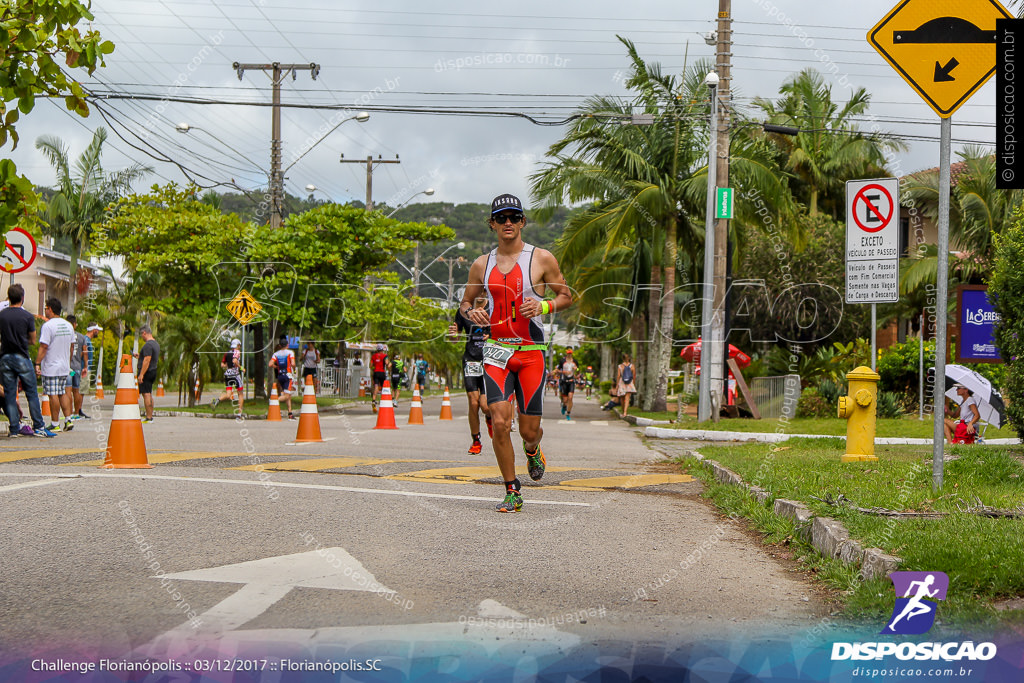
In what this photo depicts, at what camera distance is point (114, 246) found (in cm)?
2791

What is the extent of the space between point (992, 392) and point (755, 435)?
11.3ft

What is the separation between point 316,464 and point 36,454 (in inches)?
120

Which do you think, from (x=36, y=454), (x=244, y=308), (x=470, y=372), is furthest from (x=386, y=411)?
(x=244, y=308)

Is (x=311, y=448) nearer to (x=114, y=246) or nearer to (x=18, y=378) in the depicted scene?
(x=18, y=378)

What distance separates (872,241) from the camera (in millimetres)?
11203

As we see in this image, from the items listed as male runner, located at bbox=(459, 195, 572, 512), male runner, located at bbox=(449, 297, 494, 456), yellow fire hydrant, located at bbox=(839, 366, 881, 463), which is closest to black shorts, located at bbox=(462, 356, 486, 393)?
male runner, located at bbox=(449, 297, 494, 456)

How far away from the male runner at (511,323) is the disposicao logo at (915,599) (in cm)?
298

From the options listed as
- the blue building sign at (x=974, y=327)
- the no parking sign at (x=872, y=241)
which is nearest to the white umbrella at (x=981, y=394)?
the blue building sign at (x=974, y=327)

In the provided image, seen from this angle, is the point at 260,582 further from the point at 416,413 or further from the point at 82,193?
the point at 82,193

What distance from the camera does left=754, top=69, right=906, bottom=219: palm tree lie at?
41.5m

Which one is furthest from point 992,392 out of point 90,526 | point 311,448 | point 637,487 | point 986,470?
point 90,526

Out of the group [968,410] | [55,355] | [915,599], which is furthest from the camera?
[55,355]

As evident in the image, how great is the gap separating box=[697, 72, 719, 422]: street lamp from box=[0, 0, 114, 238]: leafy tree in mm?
15203

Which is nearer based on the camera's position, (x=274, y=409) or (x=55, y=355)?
(x=55, y=355)
